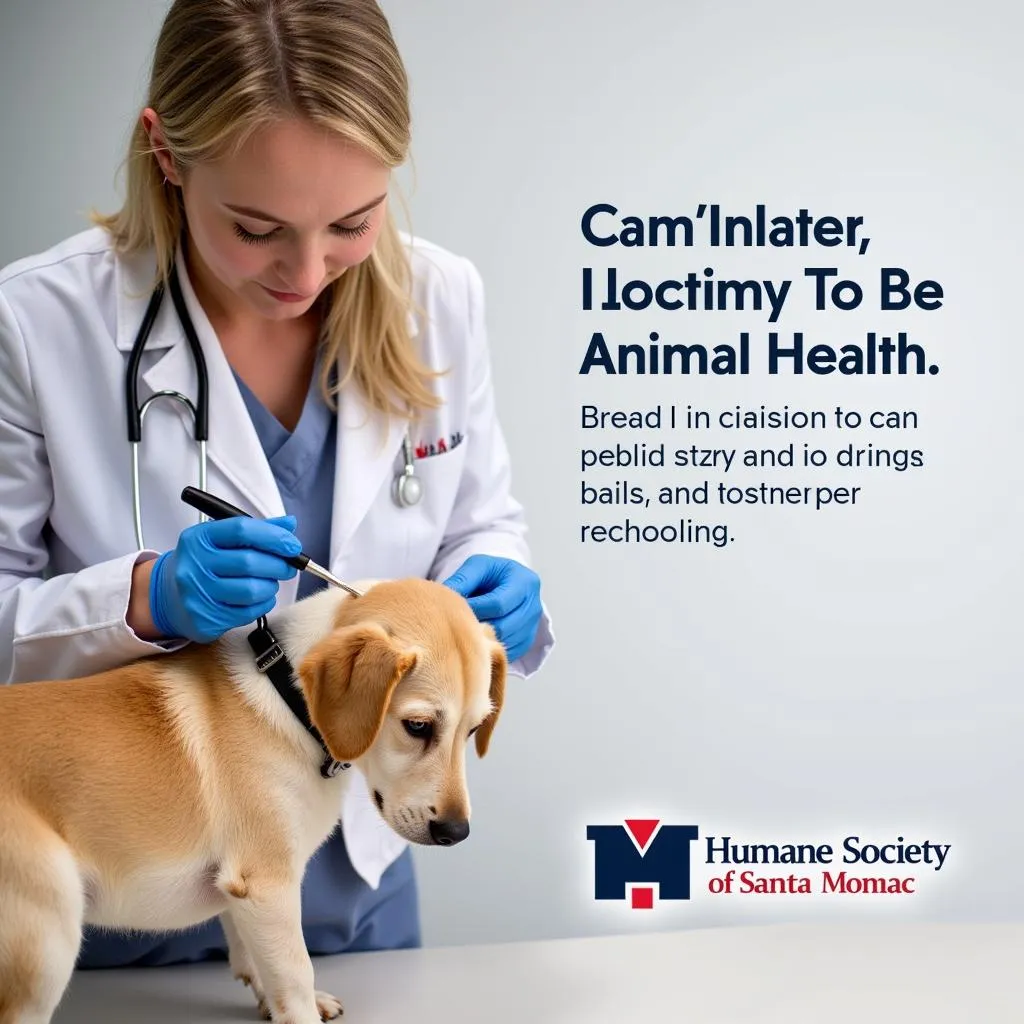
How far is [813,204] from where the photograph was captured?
2525 mm

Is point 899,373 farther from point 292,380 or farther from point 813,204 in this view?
point 292,380

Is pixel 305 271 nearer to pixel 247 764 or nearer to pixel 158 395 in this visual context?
pixel 158 395

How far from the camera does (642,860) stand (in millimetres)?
2635

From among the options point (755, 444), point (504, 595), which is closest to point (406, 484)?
point (504, 595)

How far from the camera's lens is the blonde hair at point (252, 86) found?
117 centimetres

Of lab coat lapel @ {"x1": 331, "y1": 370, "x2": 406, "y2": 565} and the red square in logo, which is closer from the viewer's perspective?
lab coat lapel @ {"x1": 331, "y1": 370, "x2": 406, "y2": 565}

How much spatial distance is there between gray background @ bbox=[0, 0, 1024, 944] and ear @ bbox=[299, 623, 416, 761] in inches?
56.8

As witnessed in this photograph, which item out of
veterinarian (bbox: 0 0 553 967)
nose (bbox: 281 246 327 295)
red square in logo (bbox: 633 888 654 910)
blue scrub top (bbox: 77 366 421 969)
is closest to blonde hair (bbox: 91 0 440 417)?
veterinarian (bbox: 0 0 553 967)

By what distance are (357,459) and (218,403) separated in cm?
17

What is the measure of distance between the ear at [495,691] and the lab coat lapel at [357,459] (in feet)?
0.94

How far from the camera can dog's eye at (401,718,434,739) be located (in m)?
1.12

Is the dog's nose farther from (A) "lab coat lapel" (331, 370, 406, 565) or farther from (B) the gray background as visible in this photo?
(B) the gray background

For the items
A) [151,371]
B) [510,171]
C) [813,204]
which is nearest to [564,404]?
[510,171]

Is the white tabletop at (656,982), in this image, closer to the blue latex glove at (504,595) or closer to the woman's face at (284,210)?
the blue latex glove at (504,595)
